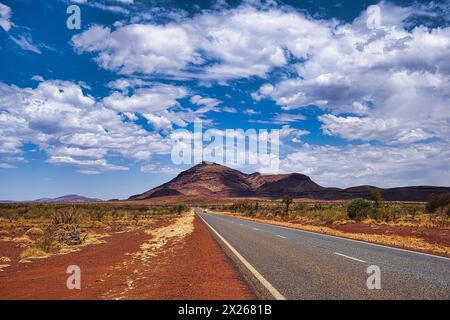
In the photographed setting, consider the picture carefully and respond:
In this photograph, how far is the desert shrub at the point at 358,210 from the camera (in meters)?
37.6

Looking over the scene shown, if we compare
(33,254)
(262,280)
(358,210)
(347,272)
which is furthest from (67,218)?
(347,272)

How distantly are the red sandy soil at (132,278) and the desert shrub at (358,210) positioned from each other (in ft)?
85.1

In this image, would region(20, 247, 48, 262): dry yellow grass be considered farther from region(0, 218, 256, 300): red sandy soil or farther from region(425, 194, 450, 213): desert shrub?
region(425, 194, 450, 213): desert shrub

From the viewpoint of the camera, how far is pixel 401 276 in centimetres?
900

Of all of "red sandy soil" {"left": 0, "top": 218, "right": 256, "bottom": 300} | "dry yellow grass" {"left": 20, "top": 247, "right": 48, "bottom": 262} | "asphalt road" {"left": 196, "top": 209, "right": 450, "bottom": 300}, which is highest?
"asphalt road" {"left": 196, "top": 209, "right": 450, "bottom": 300}

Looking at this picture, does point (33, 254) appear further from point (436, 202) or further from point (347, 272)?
point (436, 202)

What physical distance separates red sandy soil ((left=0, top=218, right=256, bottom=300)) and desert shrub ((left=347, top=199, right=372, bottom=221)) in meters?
25.9

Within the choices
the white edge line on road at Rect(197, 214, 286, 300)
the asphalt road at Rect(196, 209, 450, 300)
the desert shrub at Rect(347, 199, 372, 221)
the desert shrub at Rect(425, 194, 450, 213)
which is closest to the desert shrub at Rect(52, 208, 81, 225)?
the desert shrub at Rect(347, 199, 372, 221)

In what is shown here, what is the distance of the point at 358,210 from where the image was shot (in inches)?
1492

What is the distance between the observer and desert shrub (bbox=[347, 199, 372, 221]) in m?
37.6

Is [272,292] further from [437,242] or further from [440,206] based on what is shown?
[440,206]

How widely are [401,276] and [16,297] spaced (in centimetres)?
810

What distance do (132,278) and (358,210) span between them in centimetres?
3183
